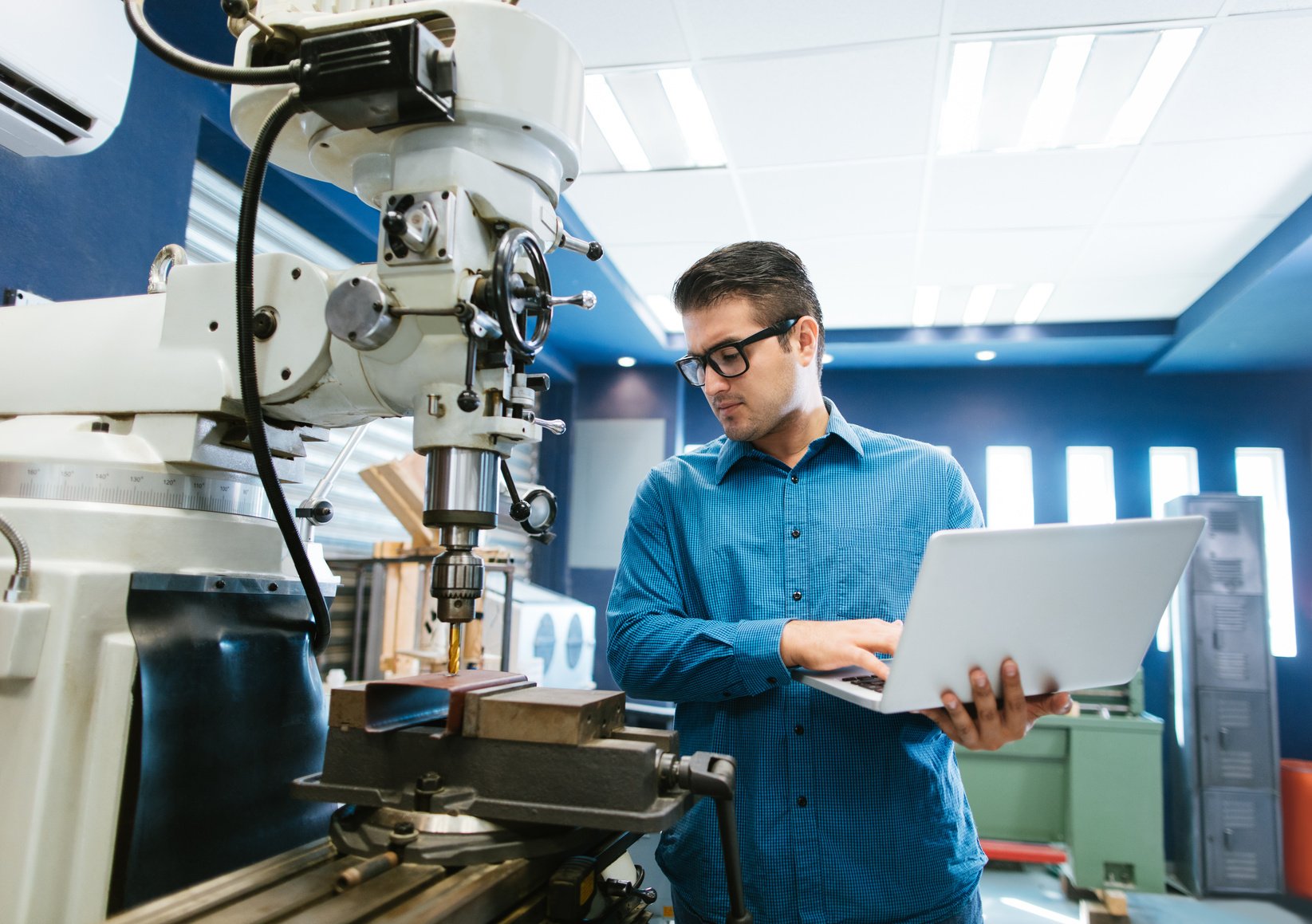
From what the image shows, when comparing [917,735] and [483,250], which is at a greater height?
[483,250]

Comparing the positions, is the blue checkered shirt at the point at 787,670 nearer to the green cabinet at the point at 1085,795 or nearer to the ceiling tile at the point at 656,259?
the ceiling tile at the point at 656,259

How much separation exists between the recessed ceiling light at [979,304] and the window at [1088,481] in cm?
127

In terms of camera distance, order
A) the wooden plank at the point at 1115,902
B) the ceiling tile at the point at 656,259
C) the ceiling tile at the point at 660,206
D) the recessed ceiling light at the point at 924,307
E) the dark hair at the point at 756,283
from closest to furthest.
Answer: the dark hair at the point at 756,283, the ceiling tile at the point at 660,206, the wooden plank at the point at 1115,902, the ceiling tile at the point at 656,259, the recessed ceiling light at the point at 924,307

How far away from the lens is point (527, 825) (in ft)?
2.47

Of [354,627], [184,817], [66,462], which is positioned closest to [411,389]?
[66,462]

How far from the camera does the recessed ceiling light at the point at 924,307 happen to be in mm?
4605

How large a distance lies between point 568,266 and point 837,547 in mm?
2962

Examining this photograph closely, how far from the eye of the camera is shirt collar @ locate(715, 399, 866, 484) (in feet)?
4.60

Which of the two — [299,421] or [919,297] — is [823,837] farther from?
[919,297]

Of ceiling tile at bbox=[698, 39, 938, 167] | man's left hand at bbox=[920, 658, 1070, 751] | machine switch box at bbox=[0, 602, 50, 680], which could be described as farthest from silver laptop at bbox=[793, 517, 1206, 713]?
ceiling tile at bbox=[698, 39, 938, 167]

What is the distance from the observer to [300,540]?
990mm

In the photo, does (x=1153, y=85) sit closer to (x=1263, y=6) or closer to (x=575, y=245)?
(x=1263, y=6)

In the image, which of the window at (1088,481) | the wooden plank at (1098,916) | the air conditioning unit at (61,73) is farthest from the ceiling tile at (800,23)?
the window at (1088,481)

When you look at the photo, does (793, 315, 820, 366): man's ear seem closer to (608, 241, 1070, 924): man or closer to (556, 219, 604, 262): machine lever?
(608, 241, 1070, 924): man
